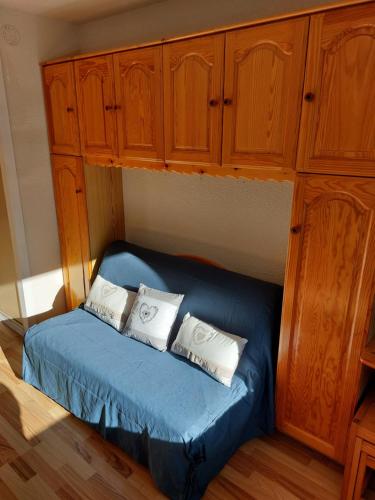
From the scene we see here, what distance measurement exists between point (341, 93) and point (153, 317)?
59.7 inches

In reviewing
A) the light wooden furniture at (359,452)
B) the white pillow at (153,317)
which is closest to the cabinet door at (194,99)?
the white pillow at (153,317)

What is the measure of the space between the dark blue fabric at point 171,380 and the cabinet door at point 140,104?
2.53ft

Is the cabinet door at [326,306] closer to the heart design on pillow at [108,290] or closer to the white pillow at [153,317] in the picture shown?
the white pillow at [153,317]

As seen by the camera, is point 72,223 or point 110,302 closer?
point 110,302

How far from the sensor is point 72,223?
107 inches

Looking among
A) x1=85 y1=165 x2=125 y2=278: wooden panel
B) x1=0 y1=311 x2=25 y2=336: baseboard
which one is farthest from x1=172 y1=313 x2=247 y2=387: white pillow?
x1=0 y1=311 x2=25 y2=336: baseboard

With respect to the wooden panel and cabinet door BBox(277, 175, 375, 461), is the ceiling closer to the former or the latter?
the wooden panel

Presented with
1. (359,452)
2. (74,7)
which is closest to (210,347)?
(359,452)

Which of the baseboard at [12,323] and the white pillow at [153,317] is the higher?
the white pillow at [153,317]

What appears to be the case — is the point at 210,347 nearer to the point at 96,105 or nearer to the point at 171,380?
the point at 171,380

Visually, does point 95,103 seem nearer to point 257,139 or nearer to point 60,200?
point 60,200

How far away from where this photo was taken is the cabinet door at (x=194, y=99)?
1664mm

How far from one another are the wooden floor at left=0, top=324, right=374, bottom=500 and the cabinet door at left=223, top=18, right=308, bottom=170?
59.6 inches

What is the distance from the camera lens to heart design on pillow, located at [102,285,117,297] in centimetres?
247
